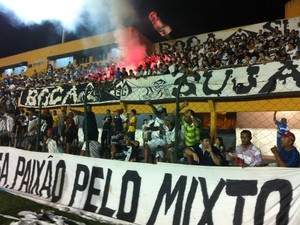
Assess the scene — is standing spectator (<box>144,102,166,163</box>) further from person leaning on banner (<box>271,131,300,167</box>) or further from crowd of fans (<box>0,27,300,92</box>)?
person leaning on banner (<box>271,131,300,167</box>)

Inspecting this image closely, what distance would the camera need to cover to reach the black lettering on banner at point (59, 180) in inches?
267

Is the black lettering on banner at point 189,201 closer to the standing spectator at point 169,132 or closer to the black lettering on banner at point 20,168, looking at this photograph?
the standing spectator at point 169,132

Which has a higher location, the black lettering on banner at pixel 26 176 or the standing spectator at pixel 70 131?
the standing spectator at pixel 70 131

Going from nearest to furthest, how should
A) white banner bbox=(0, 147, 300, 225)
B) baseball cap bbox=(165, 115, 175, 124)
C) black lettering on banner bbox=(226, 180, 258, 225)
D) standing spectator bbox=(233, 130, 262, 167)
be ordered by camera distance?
white banner bbox=(0, 147, 300, 225) → black lettering on banner bbox=(226, 180, 258, 225) → standing spectator bbox=(233, 130, 262, 167) → baseball cap bbox=(165, 115, 175, 124)

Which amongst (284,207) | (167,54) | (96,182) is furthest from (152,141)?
(167,54)

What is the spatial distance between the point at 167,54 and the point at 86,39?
14.4 metres

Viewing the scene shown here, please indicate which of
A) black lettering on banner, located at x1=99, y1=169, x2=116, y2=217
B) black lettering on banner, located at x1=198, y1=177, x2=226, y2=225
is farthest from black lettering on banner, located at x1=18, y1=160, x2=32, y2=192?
black lettering on banner, located at x1=198, y1=177, x2=226, y2=225

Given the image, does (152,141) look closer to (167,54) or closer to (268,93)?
(268,93)

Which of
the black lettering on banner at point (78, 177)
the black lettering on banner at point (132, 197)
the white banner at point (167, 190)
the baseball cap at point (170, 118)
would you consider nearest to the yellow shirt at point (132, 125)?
the baseball cap at point (170, 118)

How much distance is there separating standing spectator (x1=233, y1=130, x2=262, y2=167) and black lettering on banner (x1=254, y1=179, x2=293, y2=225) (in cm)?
116

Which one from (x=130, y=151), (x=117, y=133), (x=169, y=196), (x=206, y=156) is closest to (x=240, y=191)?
(x=169, y=196)

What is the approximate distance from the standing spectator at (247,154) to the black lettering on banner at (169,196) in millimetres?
1049

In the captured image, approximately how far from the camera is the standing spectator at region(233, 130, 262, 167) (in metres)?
5.49

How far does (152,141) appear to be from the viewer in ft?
27.1
